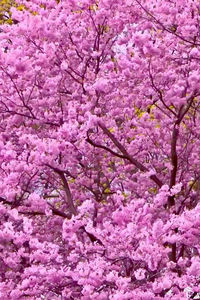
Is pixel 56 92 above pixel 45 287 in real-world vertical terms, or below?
above

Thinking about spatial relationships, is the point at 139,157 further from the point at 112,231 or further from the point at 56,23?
the point at 112,231

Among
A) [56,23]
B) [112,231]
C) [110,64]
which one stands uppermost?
[56,23]

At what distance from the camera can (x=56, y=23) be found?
28.7ft

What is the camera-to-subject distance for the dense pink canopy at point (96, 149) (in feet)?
21.2

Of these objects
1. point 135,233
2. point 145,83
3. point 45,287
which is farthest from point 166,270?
point 145,83

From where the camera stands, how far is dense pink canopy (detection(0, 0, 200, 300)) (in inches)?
254

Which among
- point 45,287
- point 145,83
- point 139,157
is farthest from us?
point 139,157

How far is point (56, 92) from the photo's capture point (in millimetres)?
9094

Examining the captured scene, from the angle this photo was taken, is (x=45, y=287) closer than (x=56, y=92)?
Yes

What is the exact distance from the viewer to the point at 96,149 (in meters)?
9.84

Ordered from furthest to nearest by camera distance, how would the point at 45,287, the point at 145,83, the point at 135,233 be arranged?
the point at 145,83, the point at 45,287, the point at 135,233

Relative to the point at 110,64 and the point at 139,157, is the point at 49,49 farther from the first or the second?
the point at 139,157

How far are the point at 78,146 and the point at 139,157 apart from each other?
208 cm

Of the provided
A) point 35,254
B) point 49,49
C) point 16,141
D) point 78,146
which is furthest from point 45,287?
point 49,49
